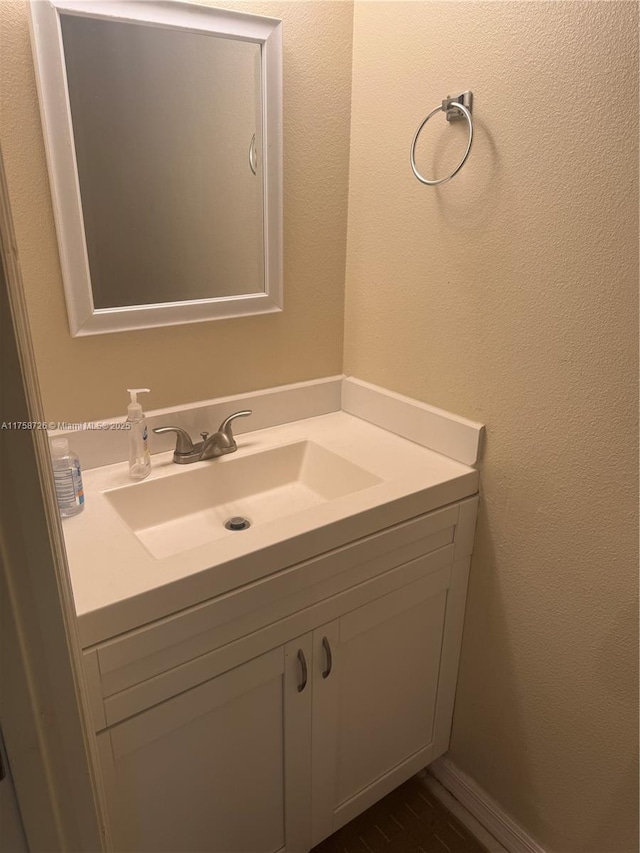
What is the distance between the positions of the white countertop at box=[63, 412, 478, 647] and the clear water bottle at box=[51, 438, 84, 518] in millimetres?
28

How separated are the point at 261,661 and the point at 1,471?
0.78 metres

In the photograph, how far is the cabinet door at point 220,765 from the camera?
1.04 meters

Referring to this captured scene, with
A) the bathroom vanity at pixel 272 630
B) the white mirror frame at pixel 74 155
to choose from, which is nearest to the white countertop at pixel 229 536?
the bathroom vanity at pixel 272 630

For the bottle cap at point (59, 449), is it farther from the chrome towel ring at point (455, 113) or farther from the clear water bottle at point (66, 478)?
the chrome towel ring at point (455, 113)

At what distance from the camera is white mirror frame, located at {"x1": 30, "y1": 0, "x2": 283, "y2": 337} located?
3.61 feet

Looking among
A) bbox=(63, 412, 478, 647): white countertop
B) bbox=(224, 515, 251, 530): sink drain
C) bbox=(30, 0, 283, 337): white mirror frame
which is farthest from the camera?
bbox=(224, 515, 251, 530): sink drain

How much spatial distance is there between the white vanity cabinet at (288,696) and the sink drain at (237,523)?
26 cm

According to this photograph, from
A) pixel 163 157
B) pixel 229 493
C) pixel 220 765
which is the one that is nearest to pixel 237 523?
pixel 229 493

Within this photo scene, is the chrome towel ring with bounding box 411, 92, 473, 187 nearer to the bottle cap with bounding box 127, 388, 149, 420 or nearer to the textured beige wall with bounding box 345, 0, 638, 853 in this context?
the textured beige wall with bounding box 345, 0, 638, 853

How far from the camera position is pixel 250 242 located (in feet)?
4.75

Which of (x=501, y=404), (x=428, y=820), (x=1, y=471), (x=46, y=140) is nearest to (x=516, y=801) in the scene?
(x=428, y=820)

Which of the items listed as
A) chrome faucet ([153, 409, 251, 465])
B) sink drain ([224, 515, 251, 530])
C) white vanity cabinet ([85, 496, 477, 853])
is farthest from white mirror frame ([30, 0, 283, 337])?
white vanity cabinet ([85, 496, 477, 853])

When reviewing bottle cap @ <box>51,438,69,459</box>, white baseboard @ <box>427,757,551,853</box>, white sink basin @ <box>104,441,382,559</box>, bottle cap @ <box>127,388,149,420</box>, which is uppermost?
bottle cap @ <box>127,388,149,420</box>

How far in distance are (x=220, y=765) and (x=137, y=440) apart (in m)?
0.68
